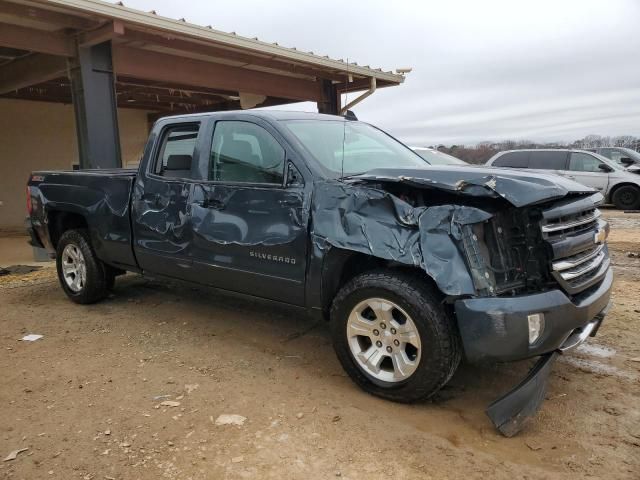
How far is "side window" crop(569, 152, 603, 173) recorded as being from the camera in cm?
1404

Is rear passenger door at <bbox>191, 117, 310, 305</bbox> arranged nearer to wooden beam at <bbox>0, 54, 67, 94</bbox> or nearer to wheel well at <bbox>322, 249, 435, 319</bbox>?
wheel well at <bbox>322, 249, 435, 319</bbox>

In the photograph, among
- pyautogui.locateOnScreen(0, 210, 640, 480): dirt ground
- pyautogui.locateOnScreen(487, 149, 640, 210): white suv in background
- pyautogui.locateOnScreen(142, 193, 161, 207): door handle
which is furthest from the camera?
pyautogui.locateOnScreen(487, 149, 640, 210): white suv in background

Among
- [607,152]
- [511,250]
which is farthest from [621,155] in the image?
[511,250]

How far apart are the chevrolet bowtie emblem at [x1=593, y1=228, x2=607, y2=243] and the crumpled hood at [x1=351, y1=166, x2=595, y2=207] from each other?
0.32 m

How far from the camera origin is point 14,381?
3818 millimetres

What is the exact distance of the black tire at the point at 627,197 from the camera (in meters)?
13.9

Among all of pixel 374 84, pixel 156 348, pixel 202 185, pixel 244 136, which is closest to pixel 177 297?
pixel 156 348

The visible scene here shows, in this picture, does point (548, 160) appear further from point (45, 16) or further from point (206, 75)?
point (45, 16)

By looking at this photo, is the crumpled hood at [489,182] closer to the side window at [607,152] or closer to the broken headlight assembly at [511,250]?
the broken headlight assembly at [511,250]

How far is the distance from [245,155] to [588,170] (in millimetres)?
12815

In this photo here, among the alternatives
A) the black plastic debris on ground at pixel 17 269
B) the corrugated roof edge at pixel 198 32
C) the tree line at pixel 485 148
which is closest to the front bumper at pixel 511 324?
the corrugated roof edge at pixel 198 32

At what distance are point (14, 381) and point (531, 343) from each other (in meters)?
3.55

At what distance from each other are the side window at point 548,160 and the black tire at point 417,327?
39.0ft

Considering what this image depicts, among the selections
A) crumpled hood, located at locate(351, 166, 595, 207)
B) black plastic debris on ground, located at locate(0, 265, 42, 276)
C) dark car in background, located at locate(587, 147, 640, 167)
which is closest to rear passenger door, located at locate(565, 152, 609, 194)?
dark car in background, located at locate(587, 147, 640, 167)
